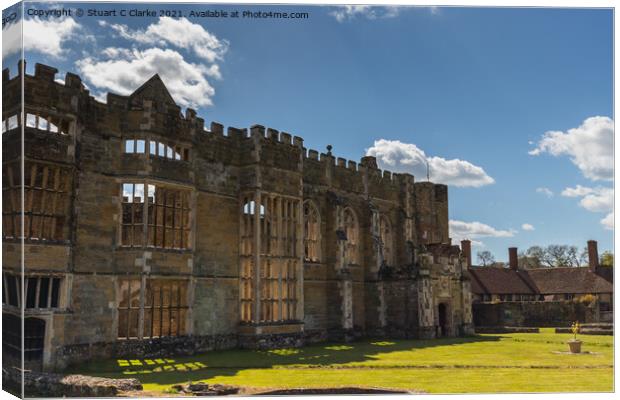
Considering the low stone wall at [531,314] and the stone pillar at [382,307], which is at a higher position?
the stone pillar at [382,307]

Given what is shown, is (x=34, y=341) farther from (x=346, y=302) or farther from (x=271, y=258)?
(x=346, y=302)

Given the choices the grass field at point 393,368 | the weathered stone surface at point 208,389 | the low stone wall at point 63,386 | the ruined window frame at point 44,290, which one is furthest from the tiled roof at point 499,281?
the low stone wall at point 63,386

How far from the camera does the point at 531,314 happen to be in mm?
39375

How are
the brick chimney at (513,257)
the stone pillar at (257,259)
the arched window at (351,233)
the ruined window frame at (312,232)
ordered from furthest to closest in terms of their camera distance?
the brick chimney at (513,257) → the arched window at (351,233) → the ruined window frame at (312,232) → the stone pillar at (257,259)

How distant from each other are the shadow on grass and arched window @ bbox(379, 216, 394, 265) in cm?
841

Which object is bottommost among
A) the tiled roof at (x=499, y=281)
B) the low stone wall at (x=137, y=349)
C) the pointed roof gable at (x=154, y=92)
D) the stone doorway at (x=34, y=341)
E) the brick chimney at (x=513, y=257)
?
the low stone wall at (x=137, y=349)

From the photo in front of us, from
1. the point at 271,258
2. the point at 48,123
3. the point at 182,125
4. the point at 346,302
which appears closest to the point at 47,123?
the point at 48,123

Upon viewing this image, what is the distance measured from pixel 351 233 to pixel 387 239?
119 inches

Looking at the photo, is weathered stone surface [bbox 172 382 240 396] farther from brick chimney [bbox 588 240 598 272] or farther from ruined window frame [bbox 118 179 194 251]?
brick chimney [bbox 588 240 598 272]

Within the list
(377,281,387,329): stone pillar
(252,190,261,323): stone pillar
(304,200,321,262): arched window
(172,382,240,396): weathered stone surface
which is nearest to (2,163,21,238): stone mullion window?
(172,382,240,396): weathered stone surface

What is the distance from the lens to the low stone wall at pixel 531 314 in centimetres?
3884

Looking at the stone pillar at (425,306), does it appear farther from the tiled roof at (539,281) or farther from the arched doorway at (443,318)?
the tiled roof at (539,281)

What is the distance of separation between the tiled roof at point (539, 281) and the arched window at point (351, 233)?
67.9 feet

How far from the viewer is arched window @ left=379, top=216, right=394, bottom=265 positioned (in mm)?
32406
